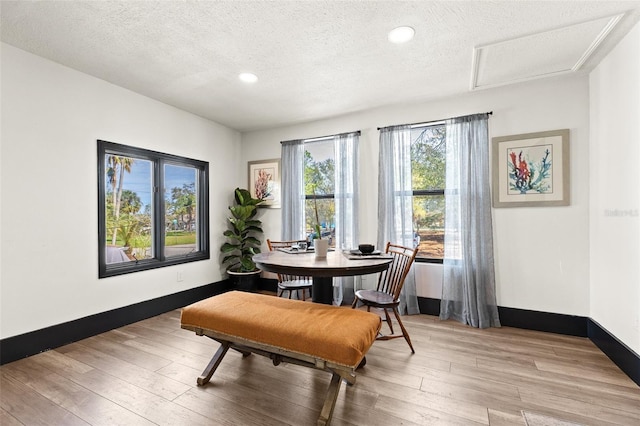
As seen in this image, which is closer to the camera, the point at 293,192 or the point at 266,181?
the point at 293,192

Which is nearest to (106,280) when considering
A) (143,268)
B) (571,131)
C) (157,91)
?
(143,268)

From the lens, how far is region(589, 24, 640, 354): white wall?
6.75 ft

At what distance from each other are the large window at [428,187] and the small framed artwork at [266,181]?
207cm

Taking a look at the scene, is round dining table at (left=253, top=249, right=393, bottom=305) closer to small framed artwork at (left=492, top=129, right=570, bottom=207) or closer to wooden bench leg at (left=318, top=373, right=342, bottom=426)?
wooden bench leg at (left=318, top=373, right=342, bottom=426)

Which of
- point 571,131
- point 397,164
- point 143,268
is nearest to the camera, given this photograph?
point 571,131

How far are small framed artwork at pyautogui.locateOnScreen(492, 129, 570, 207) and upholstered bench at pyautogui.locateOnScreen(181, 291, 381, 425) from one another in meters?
2.25

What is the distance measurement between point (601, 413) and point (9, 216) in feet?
14.5

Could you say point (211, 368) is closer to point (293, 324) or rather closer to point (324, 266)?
point (293, 324)

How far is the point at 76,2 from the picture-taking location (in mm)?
1858

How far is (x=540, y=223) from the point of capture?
9.66ft

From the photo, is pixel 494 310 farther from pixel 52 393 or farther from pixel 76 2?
pixel 76 2

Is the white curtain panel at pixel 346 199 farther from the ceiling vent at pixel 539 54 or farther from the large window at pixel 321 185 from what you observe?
the ceiling vent at pixel 539 54

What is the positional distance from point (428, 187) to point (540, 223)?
3.88 ft

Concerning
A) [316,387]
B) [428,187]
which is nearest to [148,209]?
[316,387]
